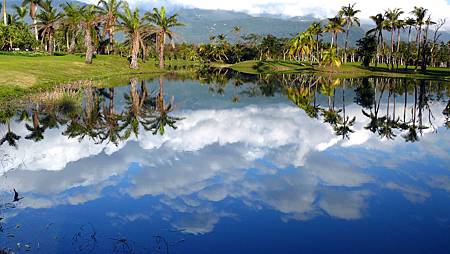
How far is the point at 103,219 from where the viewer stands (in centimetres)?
1411

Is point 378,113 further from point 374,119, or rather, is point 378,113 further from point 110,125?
point 110,125

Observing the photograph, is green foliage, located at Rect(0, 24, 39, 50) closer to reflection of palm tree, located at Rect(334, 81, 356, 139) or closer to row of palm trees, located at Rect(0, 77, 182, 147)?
row of palm trees, located at Rect(0, 77, 182, 147)

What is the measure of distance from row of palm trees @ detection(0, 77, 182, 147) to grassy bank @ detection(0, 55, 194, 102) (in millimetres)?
5563

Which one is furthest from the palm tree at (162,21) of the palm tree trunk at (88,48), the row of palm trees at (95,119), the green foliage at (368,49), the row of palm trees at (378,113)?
the green foliage at (368,49)

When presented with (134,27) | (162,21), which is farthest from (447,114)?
(162,21)

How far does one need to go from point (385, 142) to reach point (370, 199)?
38.4ft

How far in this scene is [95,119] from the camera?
31.7 meters

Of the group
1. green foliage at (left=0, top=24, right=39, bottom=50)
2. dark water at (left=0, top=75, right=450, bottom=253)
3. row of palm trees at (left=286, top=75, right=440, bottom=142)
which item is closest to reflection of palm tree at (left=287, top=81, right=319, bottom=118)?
row of palm trees at (left=286, top=75, right=440, bottom=142)

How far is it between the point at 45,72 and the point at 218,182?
4453cm

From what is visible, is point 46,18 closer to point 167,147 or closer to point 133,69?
point 133,69

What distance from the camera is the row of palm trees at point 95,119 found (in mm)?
26375

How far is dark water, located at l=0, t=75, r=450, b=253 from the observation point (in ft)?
42.3

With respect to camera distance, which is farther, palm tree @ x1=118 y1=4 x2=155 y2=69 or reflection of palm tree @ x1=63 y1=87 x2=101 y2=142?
palm tree @ x1=118 y1=4 x2=155 y2=69

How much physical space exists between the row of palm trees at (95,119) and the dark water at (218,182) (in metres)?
0.13
